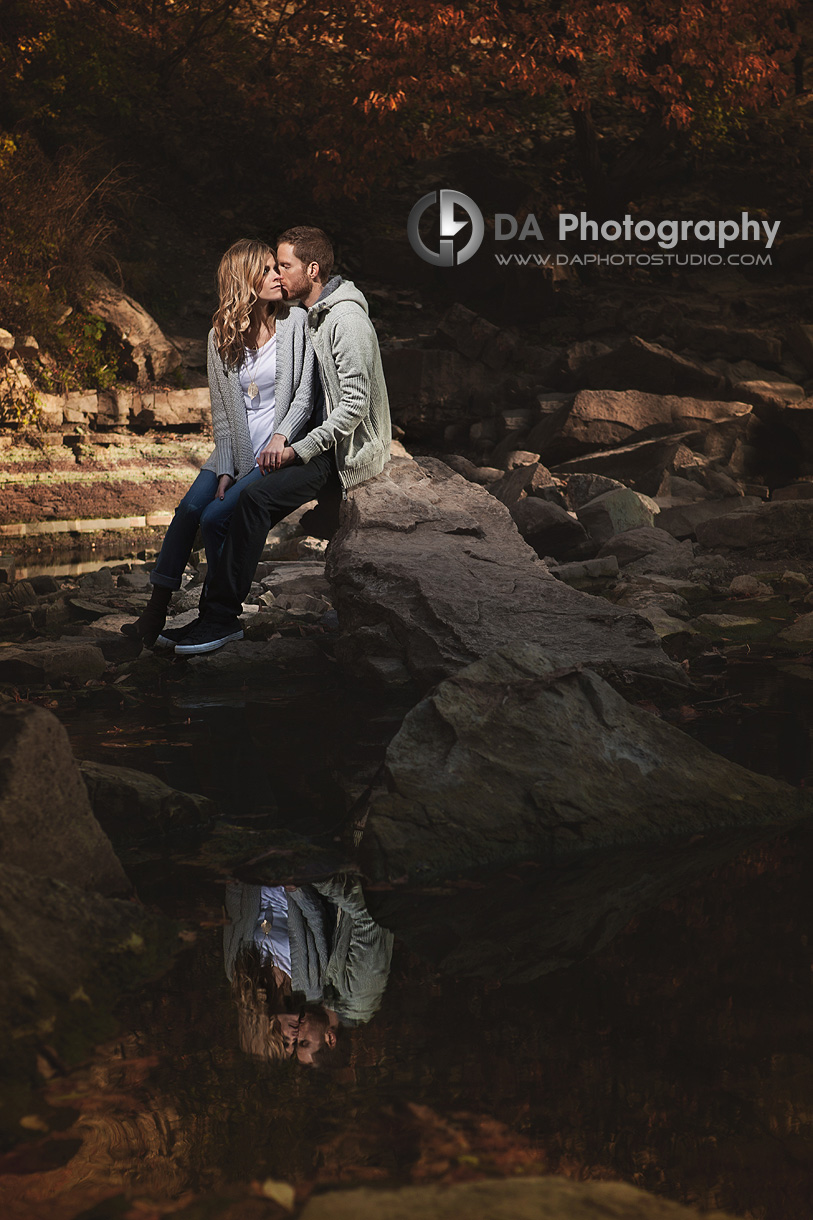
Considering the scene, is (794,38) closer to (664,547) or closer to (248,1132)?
(664,547)

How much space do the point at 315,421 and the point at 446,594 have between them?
1.00 m

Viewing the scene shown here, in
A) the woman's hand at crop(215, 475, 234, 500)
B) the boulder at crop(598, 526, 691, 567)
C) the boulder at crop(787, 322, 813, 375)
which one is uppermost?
the boulder at crop(787, 322, 813, 375)

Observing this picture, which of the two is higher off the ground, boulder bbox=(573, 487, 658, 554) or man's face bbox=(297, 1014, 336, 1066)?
boulder bbox=(573, 487, 658, 554)

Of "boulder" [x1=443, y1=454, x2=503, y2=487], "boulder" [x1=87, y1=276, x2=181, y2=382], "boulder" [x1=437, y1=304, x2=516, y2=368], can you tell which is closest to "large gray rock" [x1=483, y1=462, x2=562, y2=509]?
"boulder" [x1=443, y1=454, x2=503, y2=487]

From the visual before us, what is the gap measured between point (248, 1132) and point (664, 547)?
6.24 m

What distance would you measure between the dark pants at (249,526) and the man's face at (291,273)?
713 mm

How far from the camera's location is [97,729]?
3752mm

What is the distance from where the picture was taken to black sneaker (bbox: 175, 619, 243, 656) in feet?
14.7

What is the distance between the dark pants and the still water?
5.74 feet

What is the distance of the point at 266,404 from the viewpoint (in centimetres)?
451

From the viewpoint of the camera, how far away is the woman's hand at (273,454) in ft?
14.1

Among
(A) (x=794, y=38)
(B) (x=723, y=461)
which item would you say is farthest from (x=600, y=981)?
(A) (x=794, y=38)

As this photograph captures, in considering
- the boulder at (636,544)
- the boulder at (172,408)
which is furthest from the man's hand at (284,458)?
the boulder at (172,408)

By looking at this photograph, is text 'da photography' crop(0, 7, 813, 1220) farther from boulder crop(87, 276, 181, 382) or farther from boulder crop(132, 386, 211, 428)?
boulder crop(87, 276, 181, 382)
